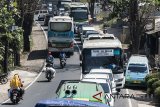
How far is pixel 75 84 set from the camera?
1714 centimetres

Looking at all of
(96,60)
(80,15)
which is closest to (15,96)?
(96,60)

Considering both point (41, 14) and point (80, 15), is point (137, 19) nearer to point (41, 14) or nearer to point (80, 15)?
point (80, 15)

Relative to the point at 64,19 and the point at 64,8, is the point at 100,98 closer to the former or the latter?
the point at 64,19

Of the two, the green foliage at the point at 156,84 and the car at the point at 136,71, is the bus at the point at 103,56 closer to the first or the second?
the green foliage at the point at 156,84

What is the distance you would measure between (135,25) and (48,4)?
62.6m

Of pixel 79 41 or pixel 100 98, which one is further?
pixel 79 41

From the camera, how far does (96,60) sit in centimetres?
2867

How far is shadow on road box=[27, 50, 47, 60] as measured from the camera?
156ft

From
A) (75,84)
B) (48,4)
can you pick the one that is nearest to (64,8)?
(48,4)

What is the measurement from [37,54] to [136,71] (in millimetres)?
16421

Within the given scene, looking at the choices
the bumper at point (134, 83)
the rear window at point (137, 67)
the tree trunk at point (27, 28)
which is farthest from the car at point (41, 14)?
the bumper at point (134, 83)

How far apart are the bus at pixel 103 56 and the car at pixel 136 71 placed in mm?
4722

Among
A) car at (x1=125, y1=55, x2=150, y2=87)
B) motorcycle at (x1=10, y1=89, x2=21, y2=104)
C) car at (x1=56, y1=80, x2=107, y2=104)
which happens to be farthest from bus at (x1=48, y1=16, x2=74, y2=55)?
car at (x1=56, y1=80, x2=107, y2=104)

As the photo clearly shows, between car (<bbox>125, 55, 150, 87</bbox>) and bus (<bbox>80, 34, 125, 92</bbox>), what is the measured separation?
472cm
